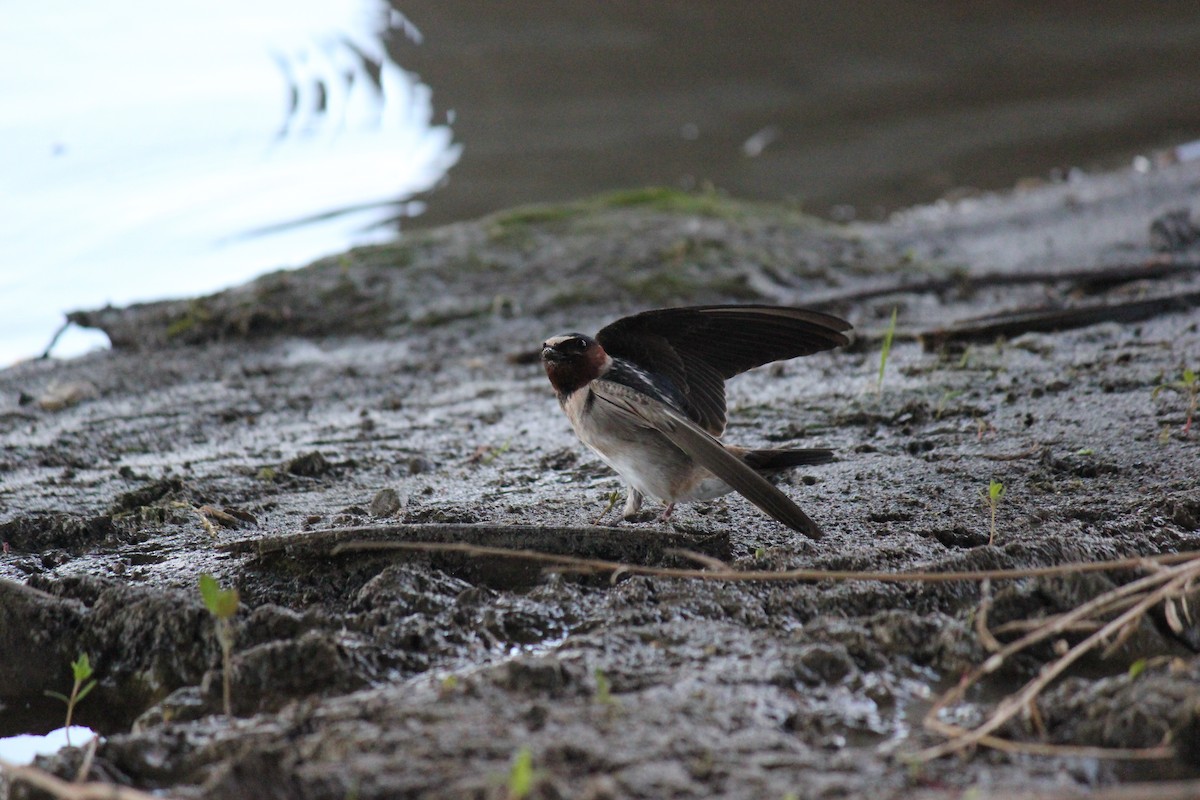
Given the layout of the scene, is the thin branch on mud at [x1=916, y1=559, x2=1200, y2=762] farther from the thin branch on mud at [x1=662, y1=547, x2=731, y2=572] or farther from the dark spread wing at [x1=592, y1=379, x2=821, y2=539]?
the dark spread wing at [x1=592, y1=379, x2=821, y2=539]

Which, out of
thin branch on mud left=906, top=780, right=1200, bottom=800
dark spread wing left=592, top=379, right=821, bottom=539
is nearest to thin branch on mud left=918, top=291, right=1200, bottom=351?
dark spread wing left=592, top=379, right=821, bottom=539

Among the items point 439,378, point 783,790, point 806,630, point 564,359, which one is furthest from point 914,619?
point 439,378

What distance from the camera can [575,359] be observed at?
12.1 feet

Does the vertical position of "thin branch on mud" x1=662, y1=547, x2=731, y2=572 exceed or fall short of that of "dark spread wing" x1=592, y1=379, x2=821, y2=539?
it falls short

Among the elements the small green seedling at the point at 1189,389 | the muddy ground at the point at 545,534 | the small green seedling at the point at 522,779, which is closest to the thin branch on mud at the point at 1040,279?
the muddy ground at the point at 545,534

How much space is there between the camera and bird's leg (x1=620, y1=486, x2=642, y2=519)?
12.3ft

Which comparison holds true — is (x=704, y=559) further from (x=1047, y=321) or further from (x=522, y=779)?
(x=1047, y=321)

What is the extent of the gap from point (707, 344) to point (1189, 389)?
181 cm

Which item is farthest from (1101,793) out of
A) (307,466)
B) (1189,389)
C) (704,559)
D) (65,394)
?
(65,394)

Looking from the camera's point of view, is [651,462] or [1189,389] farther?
[1189,389]

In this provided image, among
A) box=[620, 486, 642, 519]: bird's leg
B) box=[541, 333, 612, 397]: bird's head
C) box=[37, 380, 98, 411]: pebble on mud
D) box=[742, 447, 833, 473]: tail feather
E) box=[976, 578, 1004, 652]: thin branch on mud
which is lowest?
box=[976, 578, 1004, 652]: thin branch on mud

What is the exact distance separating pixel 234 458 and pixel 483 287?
2651 millimetres

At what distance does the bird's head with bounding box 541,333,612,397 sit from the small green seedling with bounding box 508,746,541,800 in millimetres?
1772

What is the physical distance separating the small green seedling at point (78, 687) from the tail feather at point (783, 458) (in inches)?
75.9
